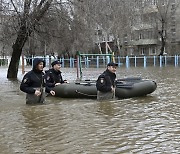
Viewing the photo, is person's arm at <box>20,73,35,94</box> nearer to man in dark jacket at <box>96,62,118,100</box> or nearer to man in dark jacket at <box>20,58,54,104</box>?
man in dark jacket at <box>20,58,54,104</box>

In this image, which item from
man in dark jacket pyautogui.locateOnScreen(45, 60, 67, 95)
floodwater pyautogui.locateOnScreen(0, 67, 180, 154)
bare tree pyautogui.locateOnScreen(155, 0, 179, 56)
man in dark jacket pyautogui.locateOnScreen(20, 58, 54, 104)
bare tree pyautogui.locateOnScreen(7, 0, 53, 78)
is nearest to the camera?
floodwater pyautogui.locateOnScreen(0, 67, 180, 154)

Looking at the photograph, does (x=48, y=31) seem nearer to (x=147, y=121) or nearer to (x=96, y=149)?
(x=147, y=121)

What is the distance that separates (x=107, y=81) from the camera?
11734 mm

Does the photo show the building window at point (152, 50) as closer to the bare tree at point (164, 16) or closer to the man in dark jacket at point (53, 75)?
the bare tree at point (164, 16)

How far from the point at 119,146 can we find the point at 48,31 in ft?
53.8

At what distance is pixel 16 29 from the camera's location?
19.2 m

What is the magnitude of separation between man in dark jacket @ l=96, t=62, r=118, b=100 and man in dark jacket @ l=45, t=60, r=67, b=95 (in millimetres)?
1668

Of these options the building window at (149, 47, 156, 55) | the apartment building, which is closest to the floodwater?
the apartment building

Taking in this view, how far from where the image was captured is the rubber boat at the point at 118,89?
12.9 meters

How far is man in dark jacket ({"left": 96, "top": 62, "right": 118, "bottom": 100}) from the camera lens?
38.2ft

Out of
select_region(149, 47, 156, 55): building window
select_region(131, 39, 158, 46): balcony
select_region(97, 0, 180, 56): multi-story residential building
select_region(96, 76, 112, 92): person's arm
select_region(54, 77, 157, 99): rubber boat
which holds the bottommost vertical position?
select_region(54, 77, 157, 99): rubber boat

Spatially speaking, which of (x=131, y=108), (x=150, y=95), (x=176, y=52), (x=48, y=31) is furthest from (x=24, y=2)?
(x=176, y=52)

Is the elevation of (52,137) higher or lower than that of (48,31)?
lower

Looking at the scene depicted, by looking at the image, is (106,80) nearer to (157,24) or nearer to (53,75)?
(53,75)
